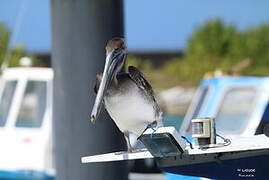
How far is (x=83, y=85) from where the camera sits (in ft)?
Result: 17.8

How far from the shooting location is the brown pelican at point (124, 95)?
416 cm

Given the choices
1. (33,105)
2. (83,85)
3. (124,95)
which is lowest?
(124,95)

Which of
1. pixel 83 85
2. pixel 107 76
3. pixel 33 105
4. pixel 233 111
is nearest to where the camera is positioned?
pixel 107 76

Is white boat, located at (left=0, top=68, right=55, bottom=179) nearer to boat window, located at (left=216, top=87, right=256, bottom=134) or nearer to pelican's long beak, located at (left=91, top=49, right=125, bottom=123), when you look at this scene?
boat window, located at (left=216, top=87, right=256, bottom=134)

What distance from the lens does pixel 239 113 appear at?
30.3ft

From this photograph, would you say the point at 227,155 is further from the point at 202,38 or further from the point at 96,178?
the point at 202,38

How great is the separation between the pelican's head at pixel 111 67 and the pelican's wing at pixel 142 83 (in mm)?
74

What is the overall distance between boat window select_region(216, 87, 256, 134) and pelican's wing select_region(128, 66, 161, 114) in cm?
390

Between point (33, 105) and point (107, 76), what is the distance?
240 inches

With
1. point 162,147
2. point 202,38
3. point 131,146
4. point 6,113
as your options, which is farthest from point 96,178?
point 202,38

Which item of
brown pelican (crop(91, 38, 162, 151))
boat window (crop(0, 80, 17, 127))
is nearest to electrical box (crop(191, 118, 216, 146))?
brown pelican (crop(91, 38, 162, 151))

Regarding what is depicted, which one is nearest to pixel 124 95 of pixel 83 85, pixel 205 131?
pixel 205 131

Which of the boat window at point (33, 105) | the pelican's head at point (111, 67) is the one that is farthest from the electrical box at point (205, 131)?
the boat window at point (33, 105)

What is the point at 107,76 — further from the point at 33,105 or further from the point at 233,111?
the point at 33,105
